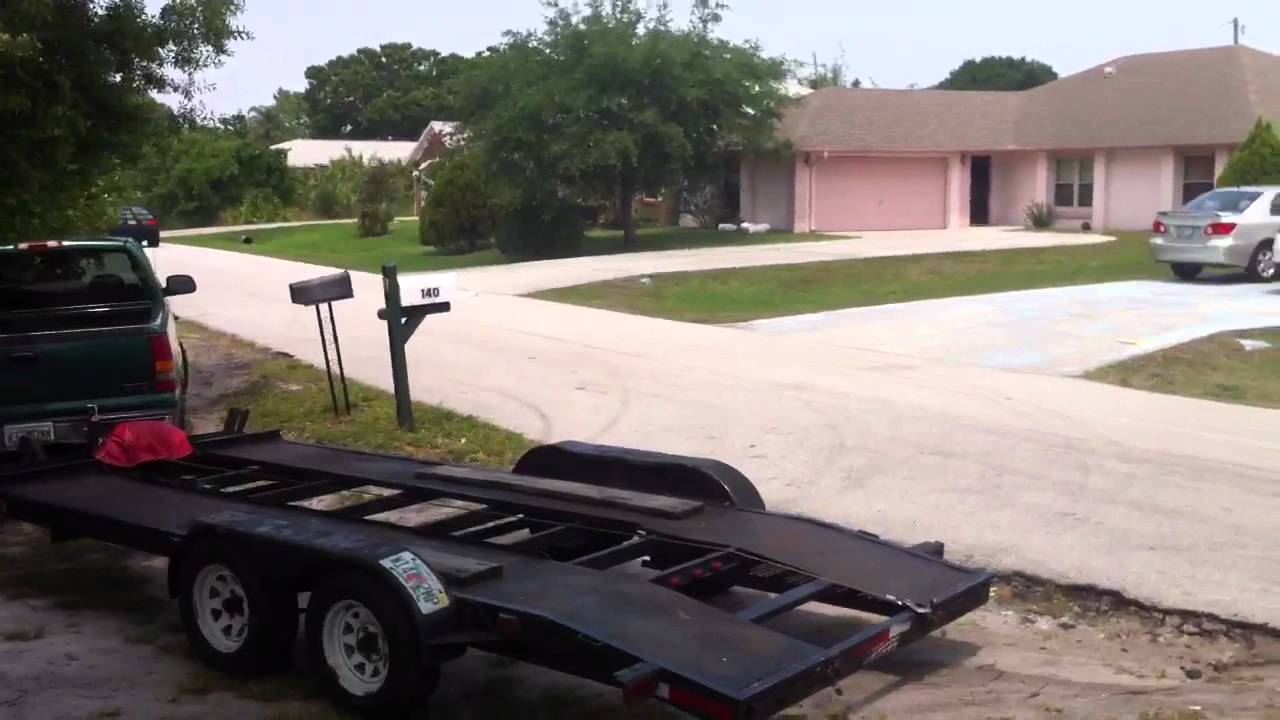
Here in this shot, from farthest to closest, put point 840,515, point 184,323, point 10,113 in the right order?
point 184,323 < point 10,113 < point 840,515

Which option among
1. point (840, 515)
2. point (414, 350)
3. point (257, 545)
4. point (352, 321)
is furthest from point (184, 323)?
point (257, 545)

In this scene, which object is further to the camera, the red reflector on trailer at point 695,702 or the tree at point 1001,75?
the tree at point 1001,75

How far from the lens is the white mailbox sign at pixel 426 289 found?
424 inches

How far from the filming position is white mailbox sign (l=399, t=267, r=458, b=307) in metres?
10.8

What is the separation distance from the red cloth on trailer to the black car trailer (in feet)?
0.22

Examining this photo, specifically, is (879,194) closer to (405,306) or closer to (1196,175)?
(1196,175)

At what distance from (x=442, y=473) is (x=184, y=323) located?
550 inches

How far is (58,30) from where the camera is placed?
9.54m

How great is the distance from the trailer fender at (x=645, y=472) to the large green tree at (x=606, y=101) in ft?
77.4

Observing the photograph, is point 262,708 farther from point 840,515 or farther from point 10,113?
point 10,113

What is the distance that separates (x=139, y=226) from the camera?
3931cm

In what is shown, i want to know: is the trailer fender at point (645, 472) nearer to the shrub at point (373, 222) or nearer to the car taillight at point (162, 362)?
the car taillight at point (162, 362)

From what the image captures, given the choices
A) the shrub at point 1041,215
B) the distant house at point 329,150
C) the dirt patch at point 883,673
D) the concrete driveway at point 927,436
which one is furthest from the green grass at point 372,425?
the distant house at point 329,150

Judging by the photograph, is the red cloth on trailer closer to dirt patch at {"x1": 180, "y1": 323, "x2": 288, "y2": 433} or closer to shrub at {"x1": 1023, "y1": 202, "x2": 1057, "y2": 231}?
dirt patch at {"x1": 180, "y1": 323, "x2": 288, "y2": 433}
